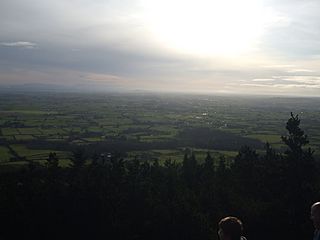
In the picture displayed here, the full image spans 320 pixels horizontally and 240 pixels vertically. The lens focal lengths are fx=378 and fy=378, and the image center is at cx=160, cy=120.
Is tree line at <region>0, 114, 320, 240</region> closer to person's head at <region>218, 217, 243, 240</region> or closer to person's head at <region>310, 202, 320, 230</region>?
person's head at <region>310, 202, 320, 230</region>

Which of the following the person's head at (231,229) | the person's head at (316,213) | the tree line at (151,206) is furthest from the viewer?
the tree line at (151,206)

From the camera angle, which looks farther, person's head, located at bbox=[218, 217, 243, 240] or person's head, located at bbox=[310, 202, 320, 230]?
person's head, located at bbox=[310, 202, 320, 230]

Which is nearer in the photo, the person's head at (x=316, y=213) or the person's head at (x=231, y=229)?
the person's head at (x=231, y=229)

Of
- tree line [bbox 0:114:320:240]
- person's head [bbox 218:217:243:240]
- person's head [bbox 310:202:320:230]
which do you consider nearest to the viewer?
person's head [bbox 218:217:243:240]

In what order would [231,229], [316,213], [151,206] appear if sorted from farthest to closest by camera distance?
[151,206] → [316,213] → [231,229]

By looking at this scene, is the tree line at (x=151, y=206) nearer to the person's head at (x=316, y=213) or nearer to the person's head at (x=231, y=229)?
the person's head at (x=316, y=213)

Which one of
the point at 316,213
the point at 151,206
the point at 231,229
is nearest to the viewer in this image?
the point at 231,229

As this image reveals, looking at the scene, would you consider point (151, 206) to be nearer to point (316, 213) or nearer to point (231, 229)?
point (316, 213)

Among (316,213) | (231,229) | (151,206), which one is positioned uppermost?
(316,213)

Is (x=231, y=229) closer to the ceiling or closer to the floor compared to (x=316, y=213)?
closer to the floor

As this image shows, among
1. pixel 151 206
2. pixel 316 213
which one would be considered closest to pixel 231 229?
pixel 316 213

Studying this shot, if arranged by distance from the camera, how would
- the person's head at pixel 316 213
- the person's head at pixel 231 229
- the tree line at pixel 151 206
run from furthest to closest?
the tree line at pixel 151 206 < the person's head at pixel 316 213 < the person's head at pixel 231 229

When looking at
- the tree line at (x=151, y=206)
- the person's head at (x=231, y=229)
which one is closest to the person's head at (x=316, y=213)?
the person's head at (x=231, y=229)

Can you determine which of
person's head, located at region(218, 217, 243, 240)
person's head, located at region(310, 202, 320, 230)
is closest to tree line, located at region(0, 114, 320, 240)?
person's head, located at region(310, 202, 320, 230)
